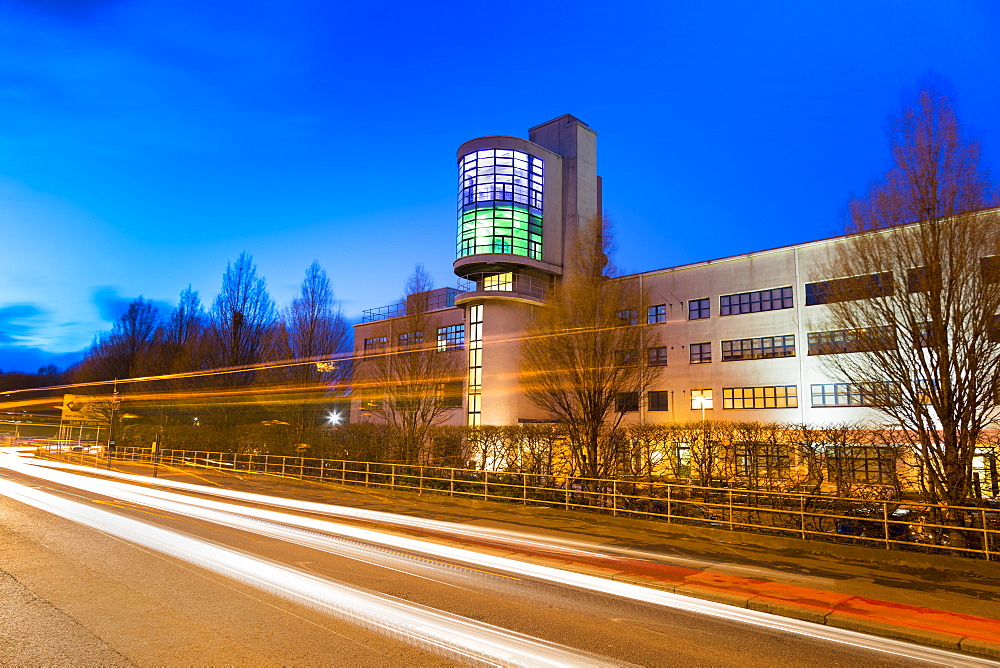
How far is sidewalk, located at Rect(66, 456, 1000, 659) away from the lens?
320 inches

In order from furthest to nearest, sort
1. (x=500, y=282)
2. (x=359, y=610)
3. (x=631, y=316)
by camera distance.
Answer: (x=500, y=282)
(x=631, y=316)
(x=359, y=610)

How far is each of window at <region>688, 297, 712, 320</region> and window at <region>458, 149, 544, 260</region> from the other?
13.2 metres

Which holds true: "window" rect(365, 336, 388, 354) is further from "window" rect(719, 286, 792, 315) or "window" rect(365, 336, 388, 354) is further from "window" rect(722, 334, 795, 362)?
"window" rect(722, 334, 795, 362)

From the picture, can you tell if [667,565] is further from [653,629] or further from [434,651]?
[434,651]

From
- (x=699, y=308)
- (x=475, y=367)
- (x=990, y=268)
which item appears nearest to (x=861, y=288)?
(x=990, y=268)

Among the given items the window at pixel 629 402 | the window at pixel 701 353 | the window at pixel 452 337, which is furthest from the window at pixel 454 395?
the window at pixel 701 353

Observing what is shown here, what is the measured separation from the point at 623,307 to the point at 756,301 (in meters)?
16.0

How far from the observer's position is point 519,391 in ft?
144

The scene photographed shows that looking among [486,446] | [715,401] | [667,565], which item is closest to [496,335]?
[715,401]

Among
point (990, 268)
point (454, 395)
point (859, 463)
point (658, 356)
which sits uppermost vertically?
point (658, 356)

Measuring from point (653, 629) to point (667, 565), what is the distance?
417cm

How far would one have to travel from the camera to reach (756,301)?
36000 mm

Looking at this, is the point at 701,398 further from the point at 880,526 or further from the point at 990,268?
the point at 990,268

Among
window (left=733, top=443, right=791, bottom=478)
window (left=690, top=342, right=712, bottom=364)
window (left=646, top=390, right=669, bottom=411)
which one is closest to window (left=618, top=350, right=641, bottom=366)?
window (left=733, top=443, right=791, bottom=478)
